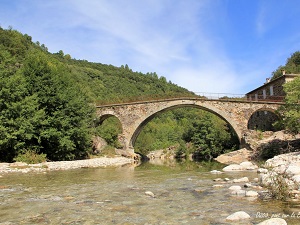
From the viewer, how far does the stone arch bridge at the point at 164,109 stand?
30.6 m

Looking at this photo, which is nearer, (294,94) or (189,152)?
(294,94)

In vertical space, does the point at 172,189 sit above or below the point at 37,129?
below

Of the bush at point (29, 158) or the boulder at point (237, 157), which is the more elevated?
the bush at point (29, 158)

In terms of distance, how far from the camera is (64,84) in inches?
900

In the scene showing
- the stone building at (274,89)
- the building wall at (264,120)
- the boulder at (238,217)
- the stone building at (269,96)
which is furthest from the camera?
the building wall at (264,120)

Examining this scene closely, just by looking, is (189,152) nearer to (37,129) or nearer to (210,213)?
(37,129)

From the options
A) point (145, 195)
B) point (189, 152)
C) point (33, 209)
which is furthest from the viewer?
point (189, 152)

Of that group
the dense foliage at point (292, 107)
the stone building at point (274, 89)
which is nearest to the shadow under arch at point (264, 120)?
the stone building at point (274, 89)

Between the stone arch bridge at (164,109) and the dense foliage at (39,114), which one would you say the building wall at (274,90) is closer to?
the stone arch bridge at (164,109)

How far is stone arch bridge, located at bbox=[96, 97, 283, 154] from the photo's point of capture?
3059 centimetres

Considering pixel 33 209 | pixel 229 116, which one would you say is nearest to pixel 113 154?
pixel 229 116

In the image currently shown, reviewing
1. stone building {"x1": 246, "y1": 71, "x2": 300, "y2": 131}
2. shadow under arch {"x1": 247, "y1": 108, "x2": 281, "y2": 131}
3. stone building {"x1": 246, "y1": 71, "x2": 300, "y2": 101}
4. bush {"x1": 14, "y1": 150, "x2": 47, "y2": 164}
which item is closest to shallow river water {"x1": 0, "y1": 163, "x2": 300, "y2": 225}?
bush {"x1": 14, "y1": 150, "x2": 47, "y2": 164}

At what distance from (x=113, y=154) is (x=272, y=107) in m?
16.9

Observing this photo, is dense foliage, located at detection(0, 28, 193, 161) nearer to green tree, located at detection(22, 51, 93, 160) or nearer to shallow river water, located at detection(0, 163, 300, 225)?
green tree, located at detection(22, 51, 93, 160)
